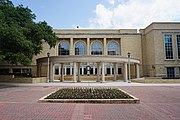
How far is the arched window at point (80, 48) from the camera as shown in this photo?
46.0m

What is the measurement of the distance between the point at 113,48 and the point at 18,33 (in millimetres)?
29197

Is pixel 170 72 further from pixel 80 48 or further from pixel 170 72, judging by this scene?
pixel 80 48

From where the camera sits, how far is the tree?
2095cm

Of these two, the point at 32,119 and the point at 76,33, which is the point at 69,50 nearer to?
the point at 76,33

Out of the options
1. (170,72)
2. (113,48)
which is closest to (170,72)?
(170,72)

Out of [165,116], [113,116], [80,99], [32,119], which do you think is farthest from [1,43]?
[165,116]

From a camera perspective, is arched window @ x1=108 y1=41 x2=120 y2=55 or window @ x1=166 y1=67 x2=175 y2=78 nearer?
window @ x1=166 y1=67 x2=175 y2=78

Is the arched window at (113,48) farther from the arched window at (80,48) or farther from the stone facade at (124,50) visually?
the arched window at (80,48)

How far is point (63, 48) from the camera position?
1816 inches

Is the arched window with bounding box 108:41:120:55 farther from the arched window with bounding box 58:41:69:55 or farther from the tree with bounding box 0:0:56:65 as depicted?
the tree with bounding box 0:0:56:65

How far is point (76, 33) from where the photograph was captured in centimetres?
4472

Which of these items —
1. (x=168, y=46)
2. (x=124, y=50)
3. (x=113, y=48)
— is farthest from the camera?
(x=113, y=48)

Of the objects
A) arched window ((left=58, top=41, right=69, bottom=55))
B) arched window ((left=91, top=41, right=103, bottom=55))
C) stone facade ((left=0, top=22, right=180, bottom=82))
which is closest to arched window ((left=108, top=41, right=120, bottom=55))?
stone facade ((left=0, top=22, right=180, bottom=82))

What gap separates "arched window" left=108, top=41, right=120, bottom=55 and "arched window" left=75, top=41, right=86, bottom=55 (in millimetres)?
6949
